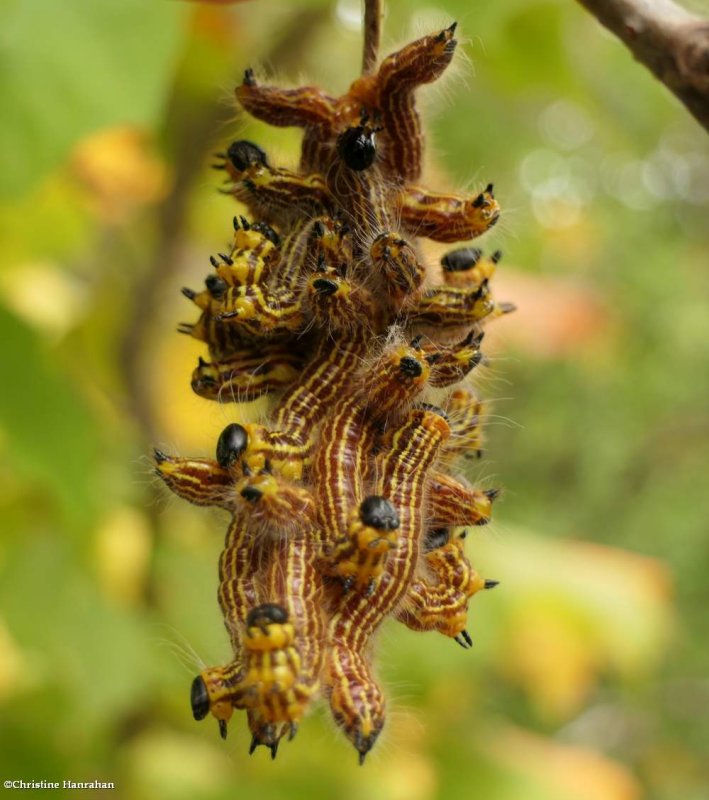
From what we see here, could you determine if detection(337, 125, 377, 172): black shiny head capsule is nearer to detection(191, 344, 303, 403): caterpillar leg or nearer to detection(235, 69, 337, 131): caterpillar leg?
detection(235, 69, 337, 131): caterpillar leg

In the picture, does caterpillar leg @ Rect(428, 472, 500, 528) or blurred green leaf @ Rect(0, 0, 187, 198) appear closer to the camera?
caterpillar leg @ Rect(428, 472, 500, 528)

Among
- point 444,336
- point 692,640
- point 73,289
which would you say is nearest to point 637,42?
point 444,336

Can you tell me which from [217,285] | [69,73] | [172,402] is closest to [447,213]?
[217,285]

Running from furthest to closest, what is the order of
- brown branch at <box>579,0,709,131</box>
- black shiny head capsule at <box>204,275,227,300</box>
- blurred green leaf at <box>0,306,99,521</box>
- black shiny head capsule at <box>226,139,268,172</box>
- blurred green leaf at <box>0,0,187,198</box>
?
blurred green leaf at <box>0,306,99,521</box>, blurred green leaf at <box>0,0,187,198</box>, black shiny head capsule at <box>226,139,268,172</box>, black shiny head capsule at <box>204,275,227,300</box>, brown branch at <box>579,0,709,131</box>

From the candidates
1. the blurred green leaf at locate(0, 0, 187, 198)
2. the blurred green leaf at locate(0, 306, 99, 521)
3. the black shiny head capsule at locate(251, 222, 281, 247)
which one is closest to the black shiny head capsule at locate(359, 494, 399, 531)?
the black shiny head capsule at locate(251, 222, 281, 247)

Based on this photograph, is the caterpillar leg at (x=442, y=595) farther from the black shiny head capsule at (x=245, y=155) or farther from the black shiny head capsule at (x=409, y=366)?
the black shiny head capsule at (x=245, y=155)

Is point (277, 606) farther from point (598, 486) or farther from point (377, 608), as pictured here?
point (598, 486)
